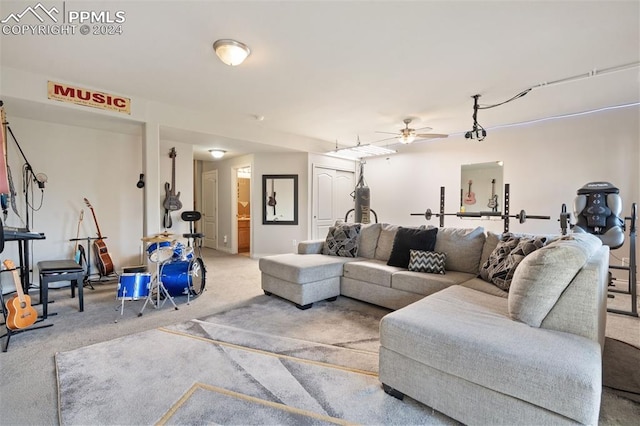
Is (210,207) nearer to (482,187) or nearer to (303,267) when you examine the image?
(303,267)

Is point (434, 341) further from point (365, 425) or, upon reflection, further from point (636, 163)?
point (636, 163)

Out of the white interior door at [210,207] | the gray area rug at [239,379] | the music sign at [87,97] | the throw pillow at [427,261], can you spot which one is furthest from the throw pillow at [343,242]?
the white interior door at [210,207]

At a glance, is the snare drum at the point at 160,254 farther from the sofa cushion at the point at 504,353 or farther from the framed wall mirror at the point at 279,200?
the framed wall mirror at the point at 279,200

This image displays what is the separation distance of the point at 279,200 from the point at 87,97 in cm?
369

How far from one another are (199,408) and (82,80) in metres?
3.78

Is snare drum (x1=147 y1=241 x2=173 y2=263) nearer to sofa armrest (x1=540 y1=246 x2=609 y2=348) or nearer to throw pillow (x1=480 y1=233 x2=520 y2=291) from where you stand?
throw pillow (x1=480 y1=233 x2=520 y2=291)

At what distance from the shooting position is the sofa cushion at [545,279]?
64.9 inches

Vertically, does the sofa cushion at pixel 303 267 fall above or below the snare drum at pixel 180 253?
below

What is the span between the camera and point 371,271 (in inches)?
133

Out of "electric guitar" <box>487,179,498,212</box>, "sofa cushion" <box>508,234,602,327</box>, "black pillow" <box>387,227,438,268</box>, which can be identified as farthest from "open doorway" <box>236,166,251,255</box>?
"sofa cushion" <box>508,234,602,327</box>

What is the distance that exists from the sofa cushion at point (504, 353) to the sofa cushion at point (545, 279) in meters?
0.09

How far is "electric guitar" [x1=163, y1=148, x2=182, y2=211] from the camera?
17.5 ft

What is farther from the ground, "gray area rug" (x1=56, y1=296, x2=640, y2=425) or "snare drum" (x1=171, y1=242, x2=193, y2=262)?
"snare drum" (x1=171, y1=242, x2=193, y2=262)

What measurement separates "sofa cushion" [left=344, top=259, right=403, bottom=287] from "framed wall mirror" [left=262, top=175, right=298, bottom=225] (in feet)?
10.0
